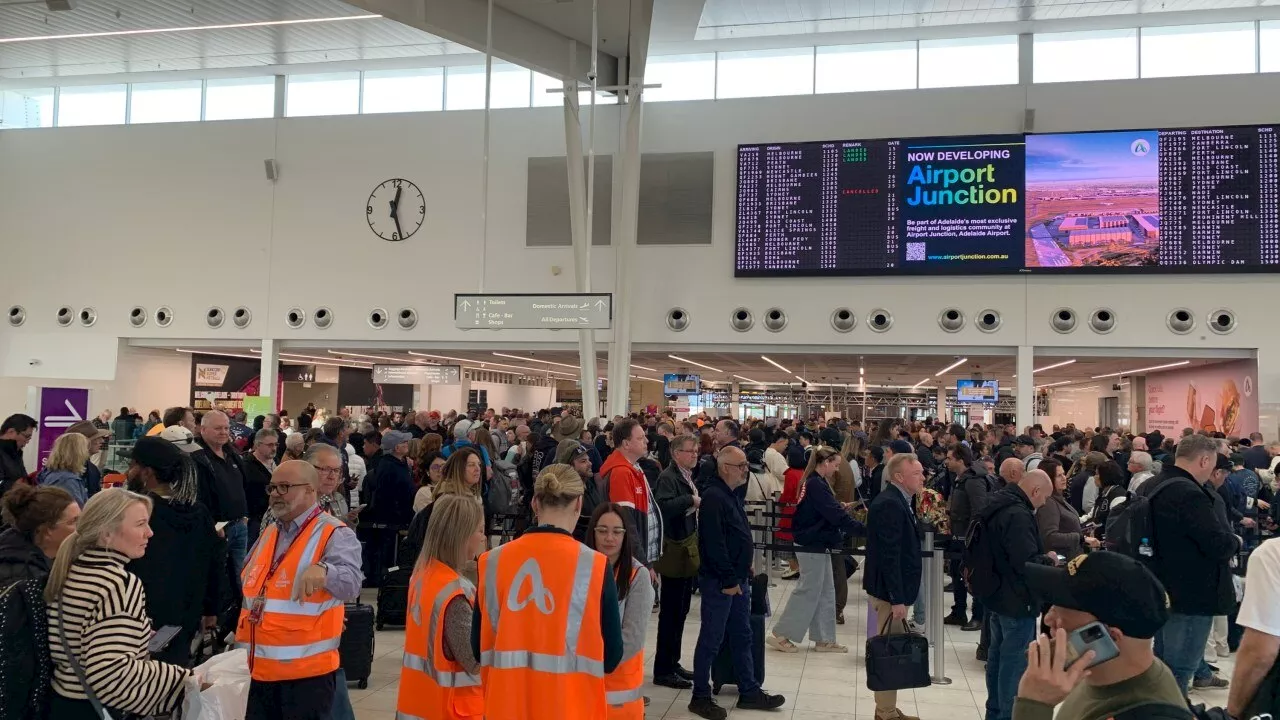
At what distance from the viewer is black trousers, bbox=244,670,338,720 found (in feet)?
10.8

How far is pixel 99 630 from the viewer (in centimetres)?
266

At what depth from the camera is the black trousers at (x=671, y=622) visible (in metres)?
5.59

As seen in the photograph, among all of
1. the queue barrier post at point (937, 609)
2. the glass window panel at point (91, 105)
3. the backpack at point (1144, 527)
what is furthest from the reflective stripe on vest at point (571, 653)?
the glass window panel at point (91, 105)

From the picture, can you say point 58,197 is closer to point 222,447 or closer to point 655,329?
point 655,329

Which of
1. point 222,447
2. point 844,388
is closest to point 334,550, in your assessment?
point 222,447

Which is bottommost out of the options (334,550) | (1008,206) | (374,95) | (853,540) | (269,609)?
(853,540)

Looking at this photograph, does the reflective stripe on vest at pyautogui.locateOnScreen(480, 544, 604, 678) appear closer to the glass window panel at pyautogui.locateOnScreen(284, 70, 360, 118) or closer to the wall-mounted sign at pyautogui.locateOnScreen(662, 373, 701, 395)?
the glass window panel at pyautogui.locateOnScreen(284, 70, 360, 118)

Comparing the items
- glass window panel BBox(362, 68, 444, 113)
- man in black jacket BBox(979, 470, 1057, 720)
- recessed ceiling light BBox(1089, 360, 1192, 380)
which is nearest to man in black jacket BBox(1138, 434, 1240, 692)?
man in black jacket BBox(979, 470, 1057, 720)

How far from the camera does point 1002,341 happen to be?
14906 mm

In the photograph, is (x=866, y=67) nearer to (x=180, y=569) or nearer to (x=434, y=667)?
(x=180, y=569)

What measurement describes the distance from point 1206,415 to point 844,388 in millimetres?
20755

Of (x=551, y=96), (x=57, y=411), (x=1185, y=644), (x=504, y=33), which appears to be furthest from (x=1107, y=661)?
(x=551, y=96)

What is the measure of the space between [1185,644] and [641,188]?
41.7ft

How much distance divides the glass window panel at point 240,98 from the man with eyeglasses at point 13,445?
13.3 meters
